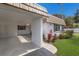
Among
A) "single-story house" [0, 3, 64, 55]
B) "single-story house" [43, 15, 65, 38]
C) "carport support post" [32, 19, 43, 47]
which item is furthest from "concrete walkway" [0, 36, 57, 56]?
"single-story house" [43, 15, 65, 38]

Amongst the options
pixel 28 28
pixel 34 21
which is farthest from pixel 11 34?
pixel 28 28

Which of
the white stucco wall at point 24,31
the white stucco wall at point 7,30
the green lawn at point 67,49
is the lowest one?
the green lawn at point 67,49

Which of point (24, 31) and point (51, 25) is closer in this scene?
point (51, 25)

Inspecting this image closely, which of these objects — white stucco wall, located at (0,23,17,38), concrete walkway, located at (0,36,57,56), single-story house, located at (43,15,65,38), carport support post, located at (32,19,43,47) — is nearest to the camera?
concrete walkway, located at (0,36,57,56)

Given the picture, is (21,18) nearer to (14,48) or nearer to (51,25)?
(14,48)

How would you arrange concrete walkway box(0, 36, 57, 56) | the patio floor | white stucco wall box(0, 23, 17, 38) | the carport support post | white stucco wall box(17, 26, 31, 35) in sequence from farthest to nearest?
white stucco wall box(17, 26, 31, 35) < white stucco wall box(0, 23, 17, 38) < the carport support post < concrete walkway box(0, 36, 57, 56) < the patio floor

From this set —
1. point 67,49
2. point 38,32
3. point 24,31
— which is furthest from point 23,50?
point 24,31

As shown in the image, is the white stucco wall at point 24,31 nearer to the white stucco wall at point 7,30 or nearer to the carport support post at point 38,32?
the white stucco wall at point 7,30

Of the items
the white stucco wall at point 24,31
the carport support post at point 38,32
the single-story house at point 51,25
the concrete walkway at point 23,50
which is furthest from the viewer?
the white stucco wall at point 24,31

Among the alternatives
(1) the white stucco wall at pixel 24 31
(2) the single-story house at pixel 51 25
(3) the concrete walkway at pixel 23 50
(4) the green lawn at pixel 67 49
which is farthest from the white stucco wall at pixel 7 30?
(3) the concrete walkway at pixel 23 50

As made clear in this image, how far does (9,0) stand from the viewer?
5566 millimetres

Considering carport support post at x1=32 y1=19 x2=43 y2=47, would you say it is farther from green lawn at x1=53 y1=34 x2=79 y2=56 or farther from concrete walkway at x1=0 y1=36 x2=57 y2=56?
green lawn at x1=53 y1=34 x2=79 y2=56

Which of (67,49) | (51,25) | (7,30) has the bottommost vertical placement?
(67,49)

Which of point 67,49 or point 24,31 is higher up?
point 24,31
